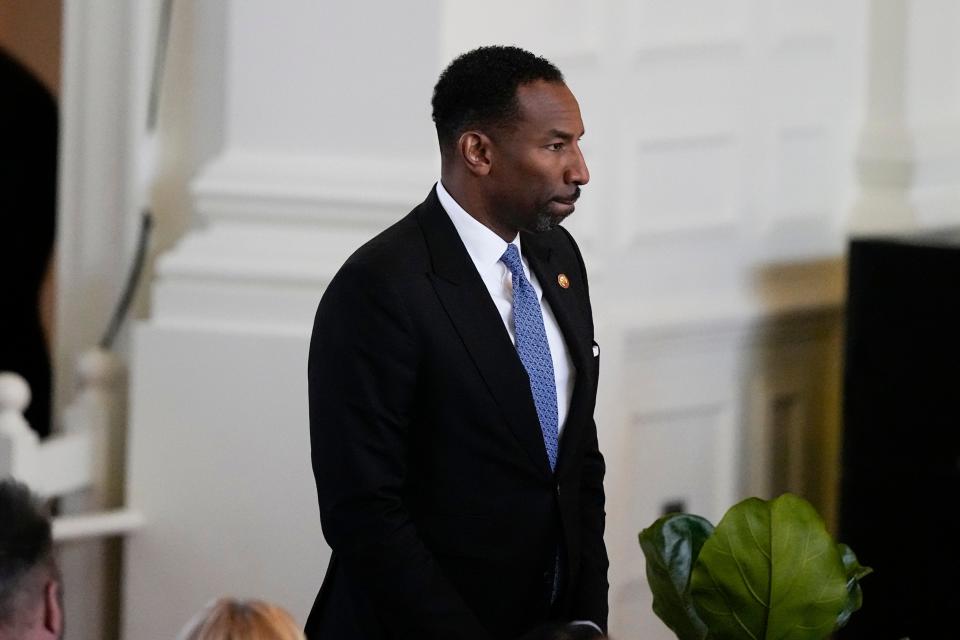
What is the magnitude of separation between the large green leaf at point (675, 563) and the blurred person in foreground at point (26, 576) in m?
0.70

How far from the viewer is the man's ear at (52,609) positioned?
71.3 inches

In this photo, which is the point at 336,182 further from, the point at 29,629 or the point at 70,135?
the point at 29,629

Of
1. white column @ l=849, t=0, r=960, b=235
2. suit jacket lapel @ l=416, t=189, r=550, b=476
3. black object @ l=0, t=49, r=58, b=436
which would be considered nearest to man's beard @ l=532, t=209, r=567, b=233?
suit jacket lapel @ l=416, t=189, r=550, b=476

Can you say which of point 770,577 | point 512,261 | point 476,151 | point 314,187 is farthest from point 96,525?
point 770,577

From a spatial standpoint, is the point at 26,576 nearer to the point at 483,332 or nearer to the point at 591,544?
the point at 483,332

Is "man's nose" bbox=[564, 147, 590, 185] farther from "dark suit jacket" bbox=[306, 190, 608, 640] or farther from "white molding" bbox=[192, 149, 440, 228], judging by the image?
"white molding" bbox=[192, 149, 440, 228]

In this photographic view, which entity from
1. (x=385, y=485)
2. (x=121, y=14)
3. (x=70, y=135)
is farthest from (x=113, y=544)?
(x=385, y=485)

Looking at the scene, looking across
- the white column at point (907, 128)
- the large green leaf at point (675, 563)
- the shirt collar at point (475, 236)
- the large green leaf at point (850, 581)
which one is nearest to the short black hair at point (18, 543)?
the large green leaf at point (675, 563)

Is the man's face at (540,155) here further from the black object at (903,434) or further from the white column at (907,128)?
the white column at (907,128)

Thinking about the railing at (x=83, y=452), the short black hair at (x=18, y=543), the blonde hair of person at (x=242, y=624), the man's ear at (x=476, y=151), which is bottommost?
the railing at (x=83, y=452)

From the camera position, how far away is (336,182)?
3525 millimetres

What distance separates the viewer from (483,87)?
243 centimetres

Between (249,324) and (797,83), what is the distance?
1.76 metres

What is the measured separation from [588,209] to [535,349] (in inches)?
62.9
